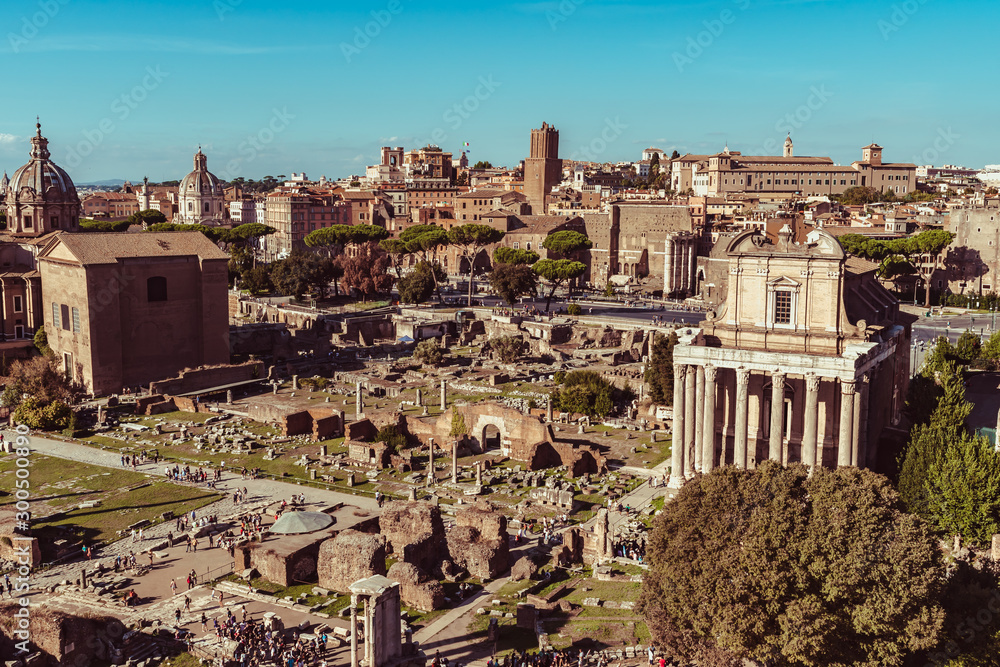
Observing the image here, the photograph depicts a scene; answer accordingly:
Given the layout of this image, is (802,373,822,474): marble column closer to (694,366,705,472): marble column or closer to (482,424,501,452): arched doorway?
(694,366,705,472): marble column

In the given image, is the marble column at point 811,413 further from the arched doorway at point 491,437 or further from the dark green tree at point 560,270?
the dark green tree at point 560,270

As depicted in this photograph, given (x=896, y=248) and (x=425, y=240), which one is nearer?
(x=896, y=248)

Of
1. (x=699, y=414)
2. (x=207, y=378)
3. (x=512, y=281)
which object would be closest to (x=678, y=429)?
(x=699, y=414)

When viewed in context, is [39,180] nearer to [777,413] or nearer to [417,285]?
[417,285]

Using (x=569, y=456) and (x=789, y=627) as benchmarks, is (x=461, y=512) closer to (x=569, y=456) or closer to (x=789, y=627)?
(x=569, y=456)

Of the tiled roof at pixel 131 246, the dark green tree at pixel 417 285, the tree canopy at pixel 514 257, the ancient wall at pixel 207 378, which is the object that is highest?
the tiled roof at pixel 131 246

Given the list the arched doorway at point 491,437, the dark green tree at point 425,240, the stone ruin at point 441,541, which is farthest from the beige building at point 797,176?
the stone ruin at point 441,541
